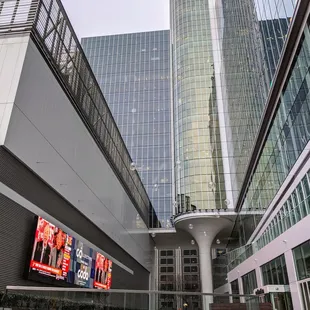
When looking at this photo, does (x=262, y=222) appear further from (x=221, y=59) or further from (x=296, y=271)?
(x=221, y=59)

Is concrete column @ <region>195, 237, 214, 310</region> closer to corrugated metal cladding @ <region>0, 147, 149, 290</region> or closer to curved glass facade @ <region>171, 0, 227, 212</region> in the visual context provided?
curved glass facade @ <region>171, 0, 227, 212</region>

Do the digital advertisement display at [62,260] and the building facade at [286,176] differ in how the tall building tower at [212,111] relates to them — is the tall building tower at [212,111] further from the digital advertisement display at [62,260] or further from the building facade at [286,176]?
the digital advertisement display at [62,260]

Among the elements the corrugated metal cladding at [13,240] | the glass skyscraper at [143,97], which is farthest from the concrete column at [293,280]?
the glass skyscraper at [143,97]

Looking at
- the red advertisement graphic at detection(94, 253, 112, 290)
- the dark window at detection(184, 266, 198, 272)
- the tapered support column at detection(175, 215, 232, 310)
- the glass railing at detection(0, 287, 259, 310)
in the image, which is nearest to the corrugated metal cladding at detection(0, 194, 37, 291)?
the glass railing at detection(0, 287, 259, 310)

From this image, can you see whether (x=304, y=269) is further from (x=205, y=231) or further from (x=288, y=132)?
(x=205, y=231)

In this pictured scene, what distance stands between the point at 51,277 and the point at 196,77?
42416 mm

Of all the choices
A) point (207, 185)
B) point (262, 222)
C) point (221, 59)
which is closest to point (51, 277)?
point (262, 222)

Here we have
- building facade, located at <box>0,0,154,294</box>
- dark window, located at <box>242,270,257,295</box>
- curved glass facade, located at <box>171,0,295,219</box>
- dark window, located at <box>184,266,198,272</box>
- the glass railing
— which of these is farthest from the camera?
dark window, located at <box>184,266,198,272</box>

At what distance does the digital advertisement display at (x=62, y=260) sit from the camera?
47.2ft

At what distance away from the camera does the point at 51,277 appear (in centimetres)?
1559

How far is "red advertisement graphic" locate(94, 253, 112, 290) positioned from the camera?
22.4 meters

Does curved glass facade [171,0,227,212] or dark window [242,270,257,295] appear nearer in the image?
dark window [242,270,257,295]

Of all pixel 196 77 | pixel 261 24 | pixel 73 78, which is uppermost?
pixel 196 77

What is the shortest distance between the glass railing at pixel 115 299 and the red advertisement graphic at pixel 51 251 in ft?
14.5
